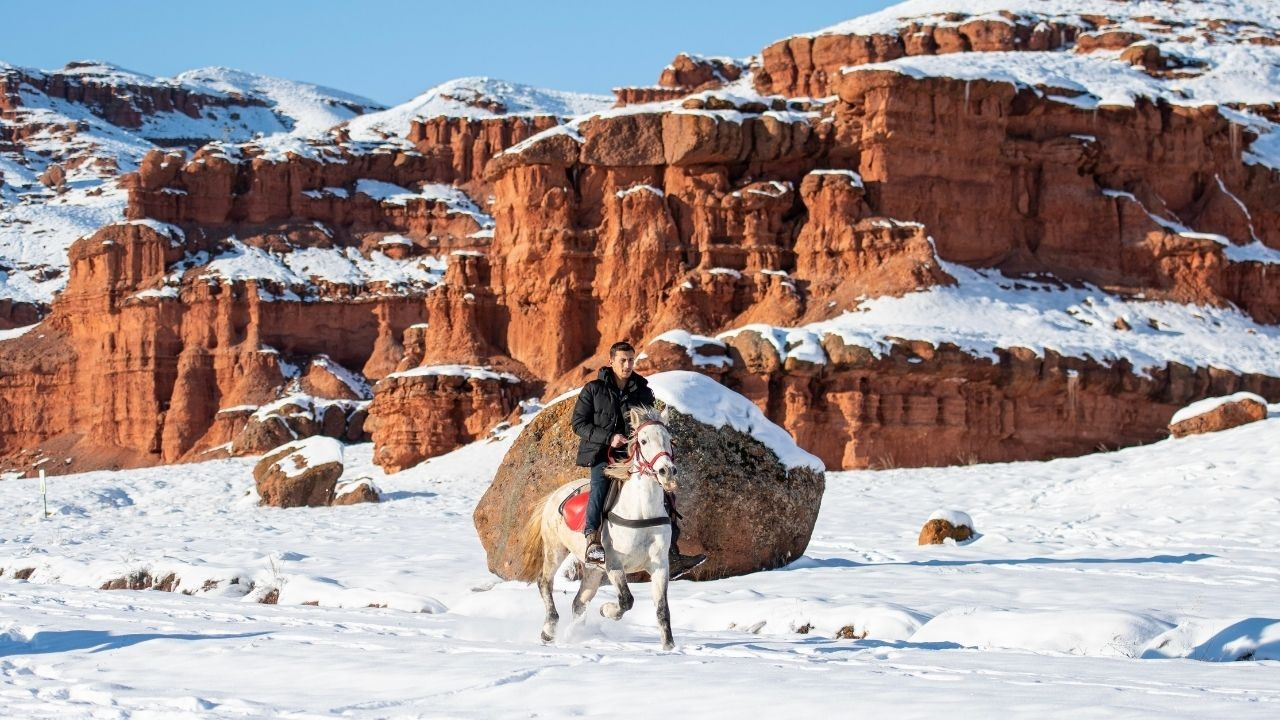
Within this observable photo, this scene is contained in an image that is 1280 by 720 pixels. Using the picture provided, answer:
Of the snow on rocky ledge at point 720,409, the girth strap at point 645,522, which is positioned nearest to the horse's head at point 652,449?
the girth strap at point 645,522

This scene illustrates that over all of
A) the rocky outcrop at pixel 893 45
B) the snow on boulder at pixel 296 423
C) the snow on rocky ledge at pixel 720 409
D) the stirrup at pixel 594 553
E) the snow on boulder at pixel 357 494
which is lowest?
the snow on boulder at pixel 296 423

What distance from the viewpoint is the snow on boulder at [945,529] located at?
667 inches

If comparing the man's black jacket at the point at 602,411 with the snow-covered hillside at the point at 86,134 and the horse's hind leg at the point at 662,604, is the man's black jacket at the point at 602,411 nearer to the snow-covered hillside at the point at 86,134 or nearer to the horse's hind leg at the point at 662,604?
the horse's hind leg at the point at 662,604

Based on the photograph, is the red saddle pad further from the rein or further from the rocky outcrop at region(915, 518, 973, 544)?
the rocky outcrop at region(915, 518, 973, 544)

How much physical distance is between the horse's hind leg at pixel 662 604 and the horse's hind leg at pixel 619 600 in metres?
0.23

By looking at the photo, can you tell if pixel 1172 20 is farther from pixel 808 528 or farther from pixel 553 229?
pixel 808 528

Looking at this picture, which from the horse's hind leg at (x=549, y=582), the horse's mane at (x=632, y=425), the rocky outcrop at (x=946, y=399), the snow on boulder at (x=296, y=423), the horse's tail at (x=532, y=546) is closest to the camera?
the horse's mane at (x=632, y=425)

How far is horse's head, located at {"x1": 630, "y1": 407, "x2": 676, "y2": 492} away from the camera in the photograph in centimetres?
952

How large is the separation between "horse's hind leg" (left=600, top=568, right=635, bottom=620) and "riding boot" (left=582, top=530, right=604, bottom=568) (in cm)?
13

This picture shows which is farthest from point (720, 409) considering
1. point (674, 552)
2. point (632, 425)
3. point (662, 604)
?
point (662, 604)

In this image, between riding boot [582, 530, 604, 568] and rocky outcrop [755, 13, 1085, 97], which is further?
rocky outcrop [755, 13, 1085, 97]

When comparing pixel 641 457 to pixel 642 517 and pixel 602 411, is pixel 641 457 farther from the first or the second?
pixel 602 411

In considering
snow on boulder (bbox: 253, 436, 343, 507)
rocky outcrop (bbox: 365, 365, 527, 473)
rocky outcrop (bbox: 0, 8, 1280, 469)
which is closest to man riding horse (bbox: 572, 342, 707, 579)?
snow on boulder (bbox: 253, 436, 343, 507)

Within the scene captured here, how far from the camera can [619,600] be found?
387 inches
